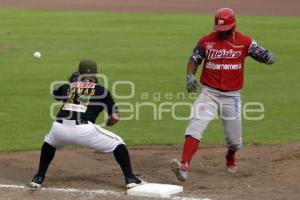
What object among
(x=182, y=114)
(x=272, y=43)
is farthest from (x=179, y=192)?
(x=272, y=43)

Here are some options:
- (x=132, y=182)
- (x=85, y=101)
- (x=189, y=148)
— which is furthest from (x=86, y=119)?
(x=189, y=148)

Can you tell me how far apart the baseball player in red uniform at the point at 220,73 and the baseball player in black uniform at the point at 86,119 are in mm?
852

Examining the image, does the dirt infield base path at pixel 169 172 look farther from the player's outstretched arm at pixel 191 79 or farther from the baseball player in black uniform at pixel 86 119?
the player's outstretched arm at pixel 191 79

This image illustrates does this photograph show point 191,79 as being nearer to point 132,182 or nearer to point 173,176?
point 173,176

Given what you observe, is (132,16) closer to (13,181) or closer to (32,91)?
(32,91)

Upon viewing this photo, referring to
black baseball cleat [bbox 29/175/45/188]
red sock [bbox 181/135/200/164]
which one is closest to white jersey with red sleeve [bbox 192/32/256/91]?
red sock [bbox 181/135/200/164]

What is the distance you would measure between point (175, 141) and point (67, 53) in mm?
11840

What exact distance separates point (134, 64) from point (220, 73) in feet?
39.6

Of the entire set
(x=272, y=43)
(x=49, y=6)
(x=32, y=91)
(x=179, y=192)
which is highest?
(x=49, y=6)

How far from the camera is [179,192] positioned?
7.93 meters

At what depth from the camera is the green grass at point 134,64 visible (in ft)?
41.1

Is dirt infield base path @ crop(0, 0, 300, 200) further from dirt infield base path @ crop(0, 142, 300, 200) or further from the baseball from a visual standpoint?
the baseball

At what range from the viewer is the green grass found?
41.1ft

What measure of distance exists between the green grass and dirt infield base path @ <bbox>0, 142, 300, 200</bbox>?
3.16 feet
